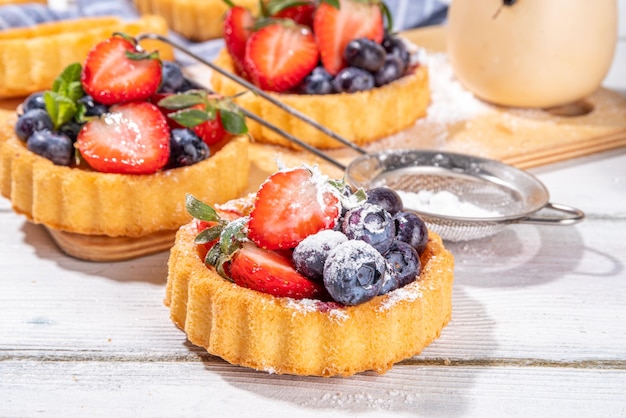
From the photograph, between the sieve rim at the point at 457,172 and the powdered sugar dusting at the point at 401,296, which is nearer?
the powdered sugar dusting at the point at 401,296

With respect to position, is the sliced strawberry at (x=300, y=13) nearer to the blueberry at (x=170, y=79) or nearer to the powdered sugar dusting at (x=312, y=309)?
the blueberry at (x=170, y=79)

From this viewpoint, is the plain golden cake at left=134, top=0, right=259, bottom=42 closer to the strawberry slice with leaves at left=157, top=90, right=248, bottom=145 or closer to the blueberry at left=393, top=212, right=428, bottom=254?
the strawberry slice with leaves at left=157, top=90, right=248, bottom=145

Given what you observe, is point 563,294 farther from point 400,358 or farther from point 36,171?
point 36,171

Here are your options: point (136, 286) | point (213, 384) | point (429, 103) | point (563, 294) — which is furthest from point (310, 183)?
point (429, 103)

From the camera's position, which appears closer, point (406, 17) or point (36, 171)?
point (36, 171)

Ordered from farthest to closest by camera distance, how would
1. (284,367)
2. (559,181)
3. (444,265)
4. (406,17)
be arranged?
(406,17)
(559,181)
(444,265)
(284,367)

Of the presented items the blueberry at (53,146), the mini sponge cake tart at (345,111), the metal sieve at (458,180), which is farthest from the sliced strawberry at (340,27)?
the blueberry at (53,146)

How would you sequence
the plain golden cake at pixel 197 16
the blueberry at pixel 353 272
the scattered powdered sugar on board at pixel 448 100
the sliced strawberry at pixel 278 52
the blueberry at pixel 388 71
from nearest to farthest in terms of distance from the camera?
the blueberry at pixel 353 272
the sliced strawberry at pixel 278 52
the blueberry at pixel 388 71
the scattered powdered sugar on board at pixel 448 100
the plain golden cake at pixel 197 16
